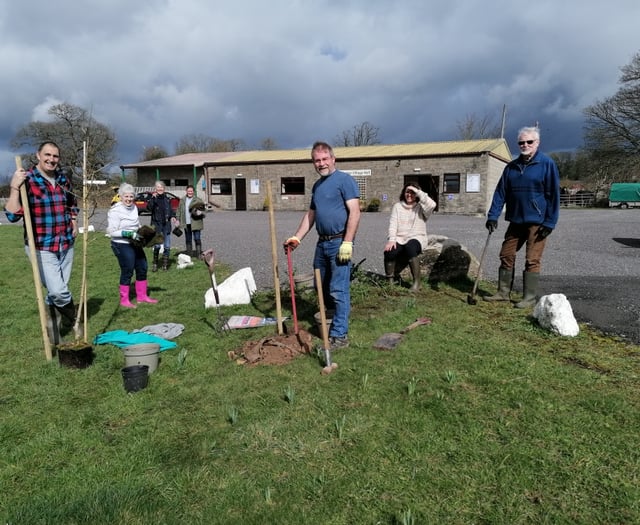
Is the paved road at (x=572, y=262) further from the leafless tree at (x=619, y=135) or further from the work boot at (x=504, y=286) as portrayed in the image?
the leafless tree at (x=619, y=135)

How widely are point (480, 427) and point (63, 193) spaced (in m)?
4.68

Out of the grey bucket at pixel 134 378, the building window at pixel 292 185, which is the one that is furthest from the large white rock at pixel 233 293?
the building window at pixel 292 185

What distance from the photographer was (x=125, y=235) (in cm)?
634

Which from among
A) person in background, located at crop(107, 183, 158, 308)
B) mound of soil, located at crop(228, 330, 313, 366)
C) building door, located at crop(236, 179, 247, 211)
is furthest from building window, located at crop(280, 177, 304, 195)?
mound of soil, located at crop(228, 330, 313, 366)

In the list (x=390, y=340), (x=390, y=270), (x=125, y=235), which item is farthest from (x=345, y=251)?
(x=125, y=235)

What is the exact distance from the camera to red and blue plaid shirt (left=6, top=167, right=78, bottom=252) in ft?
14.6

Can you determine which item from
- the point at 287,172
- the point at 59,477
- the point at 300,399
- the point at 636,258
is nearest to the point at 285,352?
the point at 300,399

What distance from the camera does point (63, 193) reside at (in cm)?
472

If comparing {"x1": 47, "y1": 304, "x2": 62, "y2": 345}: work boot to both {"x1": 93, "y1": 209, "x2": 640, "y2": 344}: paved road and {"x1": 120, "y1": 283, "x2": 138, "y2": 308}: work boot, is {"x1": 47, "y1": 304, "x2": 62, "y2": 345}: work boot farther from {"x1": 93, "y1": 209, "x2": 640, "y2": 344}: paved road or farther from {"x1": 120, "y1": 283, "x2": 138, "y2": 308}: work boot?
{"x1": 120, "y1": 283, "x2": 138, "y2": 308}: work boot

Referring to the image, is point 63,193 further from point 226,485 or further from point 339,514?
point 339,514

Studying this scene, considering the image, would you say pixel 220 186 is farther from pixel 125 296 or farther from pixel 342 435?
pixel 342 435

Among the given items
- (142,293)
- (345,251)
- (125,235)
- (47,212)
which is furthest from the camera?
(142,293)

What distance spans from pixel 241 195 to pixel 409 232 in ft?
106

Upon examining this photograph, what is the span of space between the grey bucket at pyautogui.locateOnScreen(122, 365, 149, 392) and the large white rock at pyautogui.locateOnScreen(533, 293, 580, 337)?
4.33 meters
